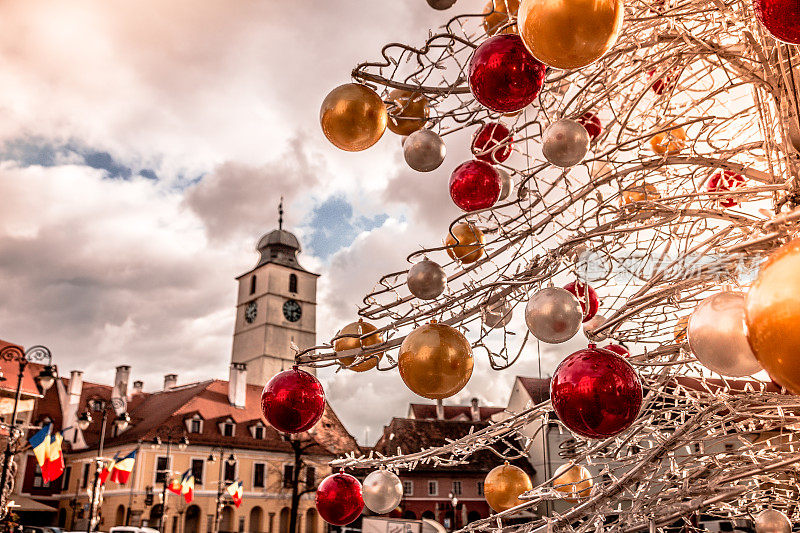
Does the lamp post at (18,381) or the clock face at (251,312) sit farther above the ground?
the clock face at (251,312)

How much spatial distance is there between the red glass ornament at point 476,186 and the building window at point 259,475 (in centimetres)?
3287

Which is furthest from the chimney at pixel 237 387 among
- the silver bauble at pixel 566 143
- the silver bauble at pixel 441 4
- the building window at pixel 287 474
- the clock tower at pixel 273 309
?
the silver bauble at pixel 566 143

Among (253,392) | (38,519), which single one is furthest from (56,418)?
(253,392)

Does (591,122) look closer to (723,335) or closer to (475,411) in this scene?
(723,335)

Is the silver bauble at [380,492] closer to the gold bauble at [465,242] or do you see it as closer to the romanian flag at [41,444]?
the gold bauble at [465,242]

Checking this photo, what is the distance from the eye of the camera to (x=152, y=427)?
2966 cm

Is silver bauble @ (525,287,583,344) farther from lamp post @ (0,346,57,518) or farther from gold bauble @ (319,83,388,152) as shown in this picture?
lamp post @ (0,346,57,518)

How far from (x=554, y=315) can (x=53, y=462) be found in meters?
12.3

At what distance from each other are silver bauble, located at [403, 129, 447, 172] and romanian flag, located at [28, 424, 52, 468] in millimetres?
11420

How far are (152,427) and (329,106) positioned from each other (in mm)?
31676

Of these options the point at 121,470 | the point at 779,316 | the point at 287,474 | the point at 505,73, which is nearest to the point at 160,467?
the point at 287,474

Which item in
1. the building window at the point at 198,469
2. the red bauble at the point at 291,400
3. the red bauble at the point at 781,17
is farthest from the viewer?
the building window at the point at 198,469

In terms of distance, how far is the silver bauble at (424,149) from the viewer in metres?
2.24

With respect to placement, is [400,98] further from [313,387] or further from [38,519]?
[38,519]
